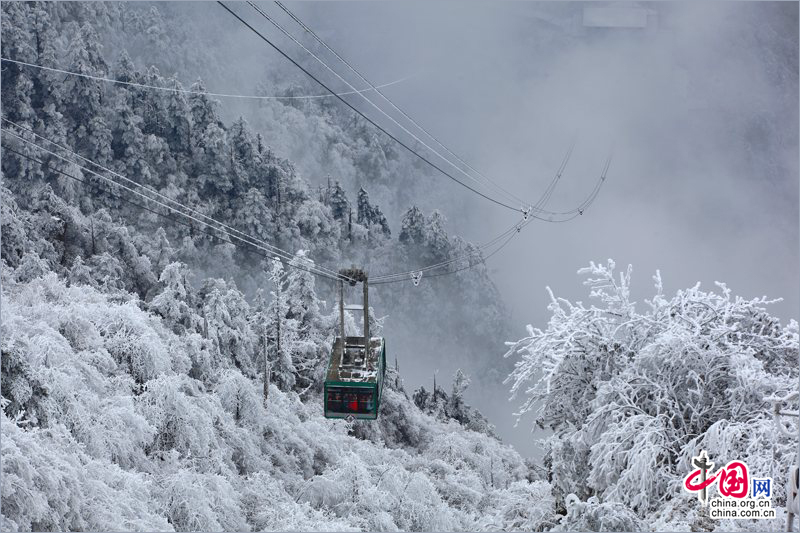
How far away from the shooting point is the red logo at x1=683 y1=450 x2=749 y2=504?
1078cm

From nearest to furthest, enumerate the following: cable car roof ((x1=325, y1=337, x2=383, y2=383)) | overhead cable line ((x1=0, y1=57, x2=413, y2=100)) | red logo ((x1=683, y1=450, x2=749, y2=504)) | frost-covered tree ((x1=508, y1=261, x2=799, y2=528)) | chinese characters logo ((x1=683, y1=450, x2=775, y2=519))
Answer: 1. chinese characters logo ((x1=683, y1=450, x2=775, y2=519))
2. red logo ((x1=683, y1=450, x2=749, y2=504))
3. frost-covered tree ((x1=508, y1=261, x2=799, y2=528))
4. cable car roof ((x1=325, y1=337, x2=383, y2=383))
5. overhead cable line ((x1=0, y1=57, x2=413, y2=100))

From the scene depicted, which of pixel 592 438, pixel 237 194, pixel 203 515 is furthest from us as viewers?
pixel 237 194

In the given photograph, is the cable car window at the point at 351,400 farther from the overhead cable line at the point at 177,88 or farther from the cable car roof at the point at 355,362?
the overhead cable line at the point at 177,88

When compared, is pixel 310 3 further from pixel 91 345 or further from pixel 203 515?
A: pixel 203 515

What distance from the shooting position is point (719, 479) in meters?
11.0

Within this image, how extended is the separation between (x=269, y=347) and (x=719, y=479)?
3030 centimetres

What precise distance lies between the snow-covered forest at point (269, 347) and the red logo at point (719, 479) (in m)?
0.27

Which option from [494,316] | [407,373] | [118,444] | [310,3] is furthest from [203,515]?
[310,3]

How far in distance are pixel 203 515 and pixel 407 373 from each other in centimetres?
4456

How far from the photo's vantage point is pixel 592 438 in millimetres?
12859

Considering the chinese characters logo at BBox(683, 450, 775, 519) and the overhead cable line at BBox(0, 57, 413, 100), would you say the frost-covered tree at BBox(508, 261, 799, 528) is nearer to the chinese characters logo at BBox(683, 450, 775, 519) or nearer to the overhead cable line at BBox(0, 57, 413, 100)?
the chinese characters logo at BBox(683, 450, 775, 519)

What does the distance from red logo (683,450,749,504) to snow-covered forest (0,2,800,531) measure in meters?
0.27

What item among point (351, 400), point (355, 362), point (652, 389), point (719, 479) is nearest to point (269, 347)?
point (355, 362)

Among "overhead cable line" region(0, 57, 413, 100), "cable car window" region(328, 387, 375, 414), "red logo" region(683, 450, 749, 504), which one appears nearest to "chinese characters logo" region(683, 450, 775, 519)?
"red logo" region(683, 450, 749, 504)
